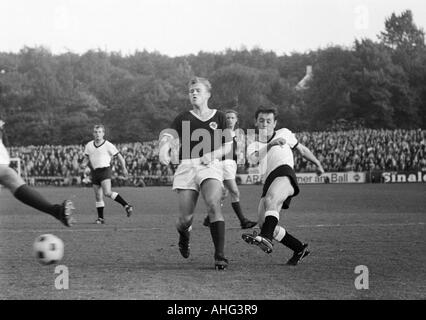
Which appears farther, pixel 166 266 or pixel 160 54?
pixel 160 54

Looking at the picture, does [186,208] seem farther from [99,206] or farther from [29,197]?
[99,206]

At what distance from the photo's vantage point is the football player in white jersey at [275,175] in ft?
30.7

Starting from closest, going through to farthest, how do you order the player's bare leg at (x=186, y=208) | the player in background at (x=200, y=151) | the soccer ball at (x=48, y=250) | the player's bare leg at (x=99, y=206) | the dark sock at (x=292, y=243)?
the soccer ball at (x=48, y=250), the player in background at (x=200, y=151), the dark sock at (x=292, y=243), the player's bare leg at (x=186, y=208), the player's bare leg at (x=99, y=206)

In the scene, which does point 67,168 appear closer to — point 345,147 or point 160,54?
point 345,147

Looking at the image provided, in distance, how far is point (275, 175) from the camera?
970cm

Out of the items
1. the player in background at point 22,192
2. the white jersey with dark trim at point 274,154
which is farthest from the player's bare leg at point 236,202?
the player in background at point 22,192

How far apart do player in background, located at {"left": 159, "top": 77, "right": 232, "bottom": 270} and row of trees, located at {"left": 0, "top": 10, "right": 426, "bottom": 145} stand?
60.4 metres

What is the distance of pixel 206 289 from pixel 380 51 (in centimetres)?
6747

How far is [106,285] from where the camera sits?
771 cm

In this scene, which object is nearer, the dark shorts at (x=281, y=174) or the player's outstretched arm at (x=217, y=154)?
the player's outstretched arm at (x=217, y=154)

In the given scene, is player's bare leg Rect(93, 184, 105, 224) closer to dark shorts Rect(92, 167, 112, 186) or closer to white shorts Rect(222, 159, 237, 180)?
dark shorts Rect(92, 167, 112, 186)

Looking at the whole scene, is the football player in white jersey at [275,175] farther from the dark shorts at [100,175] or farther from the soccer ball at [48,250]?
the dark shorts at [100,175]

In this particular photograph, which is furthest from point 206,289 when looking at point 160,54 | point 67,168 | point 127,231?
point 160,54

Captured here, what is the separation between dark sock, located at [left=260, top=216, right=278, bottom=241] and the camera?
9172 mm
